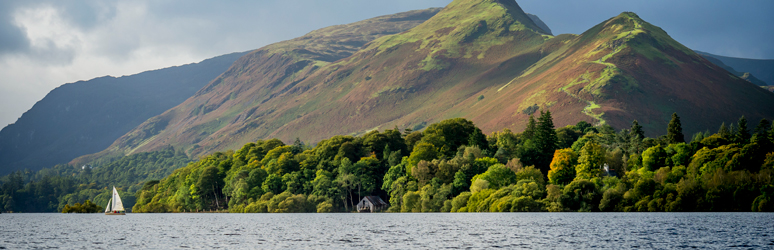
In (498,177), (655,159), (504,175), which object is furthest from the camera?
(504,175)

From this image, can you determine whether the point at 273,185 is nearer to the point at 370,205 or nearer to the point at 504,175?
the point at 370,205

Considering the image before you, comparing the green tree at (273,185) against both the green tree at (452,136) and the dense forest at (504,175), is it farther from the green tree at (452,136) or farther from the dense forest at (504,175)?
the green tree at (452,136)

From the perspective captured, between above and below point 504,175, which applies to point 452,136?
above

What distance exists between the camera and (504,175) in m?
137

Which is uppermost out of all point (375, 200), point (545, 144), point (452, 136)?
point (452, 136)

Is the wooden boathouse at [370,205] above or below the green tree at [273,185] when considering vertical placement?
below

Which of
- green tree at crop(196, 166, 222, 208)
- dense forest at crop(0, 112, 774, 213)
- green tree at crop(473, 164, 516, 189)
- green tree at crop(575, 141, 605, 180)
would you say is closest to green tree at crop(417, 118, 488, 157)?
dense forest at crop(0, 112, 774, 213)

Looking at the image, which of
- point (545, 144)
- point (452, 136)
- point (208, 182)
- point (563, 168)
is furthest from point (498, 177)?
point (208, 182)

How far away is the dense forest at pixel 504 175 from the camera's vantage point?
373 ft

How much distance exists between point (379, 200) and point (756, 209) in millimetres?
85760

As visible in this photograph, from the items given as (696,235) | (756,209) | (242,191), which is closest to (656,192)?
(756,209)

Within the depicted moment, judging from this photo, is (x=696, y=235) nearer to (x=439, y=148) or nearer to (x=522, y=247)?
(x=522, y=247)

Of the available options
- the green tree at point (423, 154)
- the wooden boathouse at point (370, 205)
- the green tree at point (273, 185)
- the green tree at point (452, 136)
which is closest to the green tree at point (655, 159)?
the green tree at point (452, 136)

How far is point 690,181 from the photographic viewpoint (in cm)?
11344
